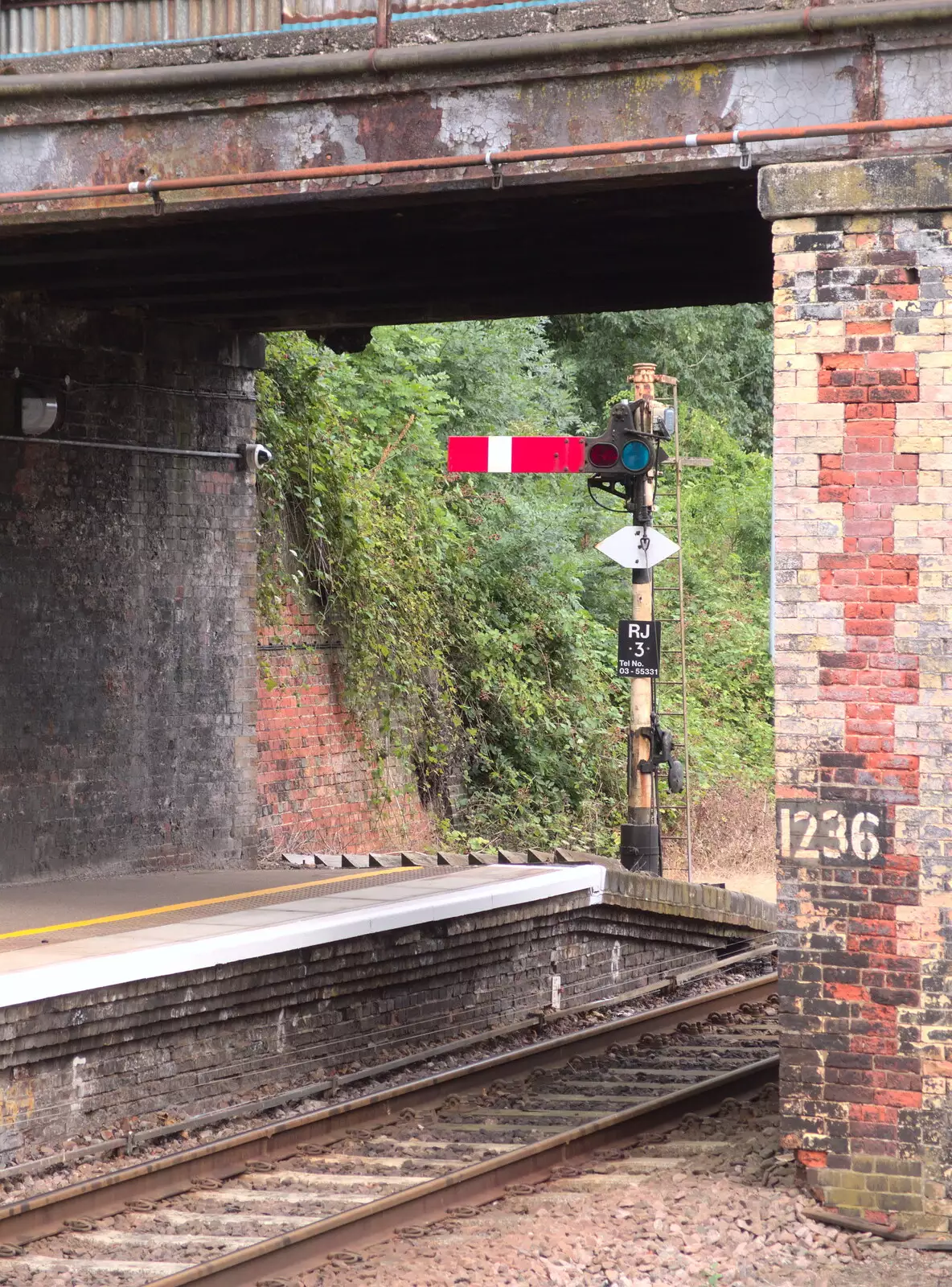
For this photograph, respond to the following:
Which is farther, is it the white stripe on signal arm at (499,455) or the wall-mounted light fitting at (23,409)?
the white stripe on signal arm at (499,455)

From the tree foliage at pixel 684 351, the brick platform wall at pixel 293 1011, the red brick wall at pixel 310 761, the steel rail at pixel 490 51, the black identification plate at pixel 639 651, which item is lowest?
the brick platform wall at pixel 293 1011

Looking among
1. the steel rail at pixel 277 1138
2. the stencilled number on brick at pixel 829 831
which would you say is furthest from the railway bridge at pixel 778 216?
the steel rail at pixel 277 1138

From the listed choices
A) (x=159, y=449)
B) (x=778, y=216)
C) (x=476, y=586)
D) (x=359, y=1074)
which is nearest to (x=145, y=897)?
(x=359, y=1074)

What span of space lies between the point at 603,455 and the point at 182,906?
4857mm

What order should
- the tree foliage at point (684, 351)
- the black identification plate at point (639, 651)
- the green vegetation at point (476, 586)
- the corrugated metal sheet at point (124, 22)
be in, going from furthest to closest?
the tree foliage at point (684, 351) → the green vegetation at point (476, 586) → the black identification plate at point (639, 651) → the corrugated metal sheet at point (124, 22)

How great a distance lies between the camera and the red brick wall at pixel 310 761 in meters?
14.1

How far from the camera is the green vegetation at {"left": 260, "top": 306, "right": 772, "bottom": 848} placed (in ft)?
50.9

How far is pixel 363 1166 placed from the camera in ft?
26.0

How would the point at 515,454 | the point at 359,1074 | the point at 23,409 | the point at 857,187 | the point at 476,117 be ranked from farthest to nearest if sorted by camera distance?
the point at 515,454 < the point at 23,409 < the point at 359,1074 < the point at 476,117 < the point at 857,187

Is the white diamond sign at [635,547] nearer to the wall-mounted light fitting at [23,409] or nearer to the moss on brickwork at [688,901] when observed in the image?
the moss on brickwork at [688,901]

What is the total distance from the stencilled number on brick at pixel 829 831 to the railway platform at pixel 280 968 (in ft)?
10.4

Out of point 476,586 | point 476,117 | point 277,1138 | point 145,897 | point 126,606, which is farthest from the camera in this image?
point 476,586

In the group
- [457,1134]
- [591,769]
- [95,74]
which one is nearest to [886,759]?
[457,1134]

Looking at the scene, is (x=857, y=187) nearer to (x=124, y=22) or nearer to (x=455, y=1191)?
(x=124, y=22)
